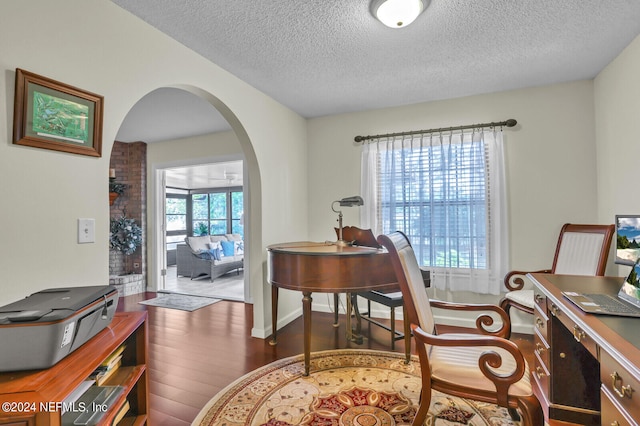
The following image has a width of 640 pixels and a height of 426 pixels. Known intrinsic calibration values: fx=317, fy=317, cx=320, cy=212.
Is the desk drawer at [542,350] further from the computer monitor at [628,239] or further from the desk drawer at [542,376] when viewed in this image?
the computer monitor at [628,239]

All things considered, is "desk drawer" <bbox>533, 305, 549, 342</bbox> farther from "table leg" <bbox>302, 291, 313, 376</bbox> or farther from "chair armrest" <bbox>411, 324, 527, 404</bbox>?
"table leg" <bbox>302, 291, 313, 376</bbox>

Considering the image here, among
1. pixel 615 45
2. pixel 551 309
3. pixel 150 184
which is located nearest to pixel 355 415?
pixel 551 309

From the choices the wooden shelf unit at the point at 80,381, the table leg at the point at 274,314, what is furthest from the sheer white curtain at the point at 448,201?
the wooden shelf unit at the point at 80,381

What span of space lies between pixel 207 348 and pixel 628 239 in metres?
3.43

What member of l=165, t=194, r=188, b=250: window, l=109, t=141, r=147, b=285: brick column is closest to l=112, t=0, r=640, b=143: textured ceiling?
l=109, t=141, r=147, b=285: brick column

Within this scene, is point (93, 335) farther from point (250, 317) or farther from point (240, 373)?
point (250, 317)

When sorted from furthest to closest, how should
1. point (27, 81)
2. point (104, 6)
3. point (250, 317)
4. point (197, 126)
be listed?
point (197, 126)
point (250, 317)
point (104, 6)
point (27, 81)

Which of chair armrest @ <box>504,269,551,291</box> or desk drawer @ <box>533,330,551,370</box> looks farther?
chair armrest @ <box>504,269,551,291</box>

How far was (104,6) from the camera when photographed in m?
1.78

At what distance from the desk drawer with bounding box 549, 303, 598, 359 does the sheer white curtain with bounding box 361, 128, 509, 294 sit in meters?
1.74

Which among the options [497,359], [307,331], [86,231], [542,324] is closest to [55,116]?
[86,231]

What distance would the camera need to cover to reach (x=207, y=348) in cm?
288

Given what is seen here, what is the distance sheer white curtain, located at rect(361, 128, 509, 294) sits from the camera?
3199 millimetres

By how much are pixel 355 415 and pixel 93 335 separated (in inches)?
57.7
